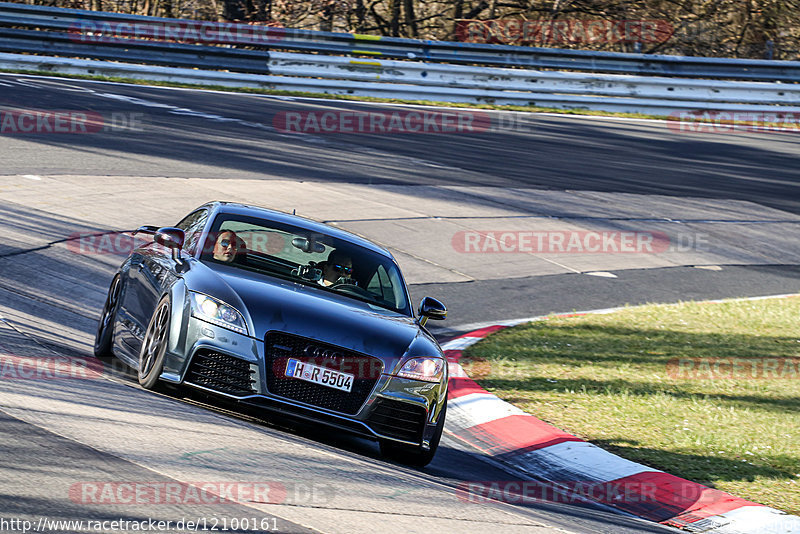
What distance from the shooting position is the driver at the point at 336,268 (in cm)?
734

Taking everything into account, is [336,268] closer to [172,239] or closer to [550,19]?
[172,239]

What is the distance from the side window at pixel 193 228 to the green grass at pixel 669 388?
2.72 meters

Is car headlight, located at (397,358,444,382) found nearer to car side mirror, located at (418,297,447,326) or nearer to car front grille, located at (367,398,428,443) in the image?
car front grille, located at (367,398,428,443)

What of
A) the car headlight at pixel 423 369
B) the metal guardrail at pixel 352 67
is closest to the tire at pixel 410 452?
the car headlight at pixel 423 369

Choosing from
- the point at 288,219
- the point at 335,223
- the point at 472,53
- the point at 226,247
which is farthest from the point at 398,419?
the point at 472,53

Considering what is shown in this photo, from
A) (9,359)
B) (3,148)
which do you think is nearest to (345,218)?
(3,148)

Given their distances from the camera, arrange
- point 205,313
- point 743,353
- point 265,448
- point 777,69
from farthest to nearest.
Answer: point 777,69 → point 743,353 → point 205,313 → point 265,448

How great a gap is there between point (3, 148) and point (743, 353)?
34.4 feet

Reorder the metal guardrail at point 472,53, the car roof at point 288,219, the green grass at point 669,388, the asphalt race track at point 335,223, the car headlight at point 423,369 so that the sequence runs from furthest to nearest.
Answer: the metal guardrail at point 472,53
the car roof at point 288,219
the green grass at point 669,388
the car headlight at point 423,369
the asphalt race track at point 335,223

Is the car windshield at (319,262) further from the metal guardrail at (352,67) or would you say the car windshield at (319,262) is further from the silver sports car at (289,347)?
the metal guardrail at (352,67)

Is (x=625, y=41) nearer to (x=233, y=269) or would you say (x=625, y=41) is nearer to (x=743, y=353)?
(x=743, y=353)

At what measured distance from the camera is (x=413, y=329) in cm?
688

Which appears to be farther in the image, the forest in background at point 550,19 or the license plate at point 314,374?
the forest in background at point 550,19

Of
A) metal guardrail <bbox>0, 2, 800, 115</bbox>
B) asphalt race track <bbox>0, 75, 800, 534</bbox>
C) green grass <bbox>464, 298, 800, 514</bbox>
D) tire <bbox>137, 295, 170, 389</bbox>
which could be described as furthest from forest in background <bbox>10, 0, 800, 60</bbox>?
tire <bbox>137, 295, 170, 389</bbox>
